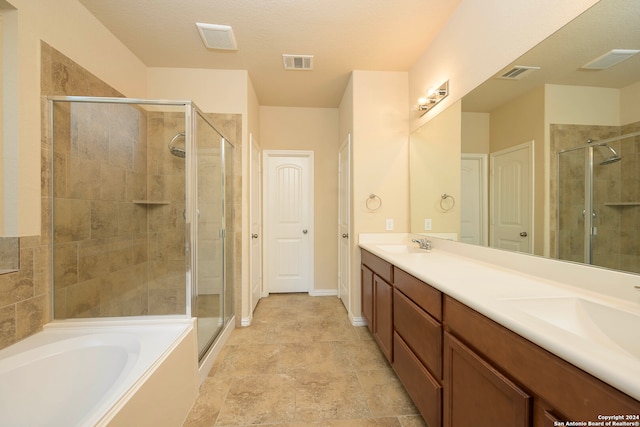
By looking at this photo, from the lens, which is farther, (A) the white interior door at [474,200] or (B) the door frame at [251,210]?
(B) the door frame at [251,210]

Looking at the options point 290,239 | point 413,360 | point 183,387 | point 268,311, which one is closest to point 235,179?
point 290,239

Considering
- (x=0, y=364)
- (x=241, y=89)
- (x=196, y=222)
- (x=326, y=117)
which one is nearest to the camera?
(x=0, y=364)

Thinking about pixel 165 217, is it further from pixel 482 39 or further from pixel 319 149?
pixel 482 39

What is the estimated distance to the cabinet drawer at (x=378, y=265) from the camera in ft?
5.71

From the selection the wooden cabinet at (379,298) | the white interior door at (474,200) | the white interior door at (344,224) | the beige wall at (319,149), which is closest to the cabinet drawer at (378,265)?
the wooden cabinet at (379,298)

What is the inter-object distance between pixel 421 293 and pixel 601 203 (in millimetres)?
816

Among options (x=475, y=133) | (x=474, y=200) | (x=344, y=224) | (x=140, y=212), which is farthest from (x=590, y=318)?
(x=140, y=212)

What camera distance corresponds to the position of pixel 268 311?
9.66 feet

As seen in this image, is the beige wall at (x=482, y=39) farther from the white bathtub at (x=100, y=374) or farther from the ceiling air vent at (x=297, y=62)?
the white bathtub at (x=100, y=374)

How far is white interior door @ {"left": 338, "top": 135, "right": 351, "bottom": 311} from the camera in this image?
274cm

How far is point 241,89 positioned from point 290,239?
2013 mm

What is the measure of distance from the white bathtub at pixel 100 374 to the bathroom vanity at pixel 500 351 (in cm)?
131

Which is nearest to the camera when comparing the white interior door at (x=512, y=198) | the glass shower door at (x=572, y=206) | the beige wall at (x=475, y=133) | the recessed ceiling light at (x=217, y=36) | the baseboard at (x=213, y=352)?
the glass shower door at (x=572, y=206)

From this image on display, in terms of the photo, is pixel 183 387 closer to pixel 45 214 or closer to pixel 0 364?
pixel 0 364
